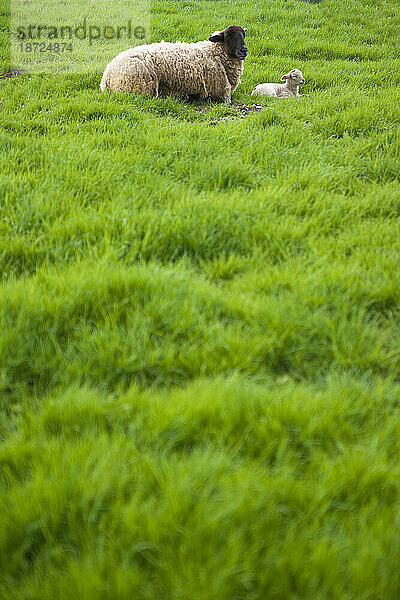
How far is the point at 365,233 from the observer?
131 inches

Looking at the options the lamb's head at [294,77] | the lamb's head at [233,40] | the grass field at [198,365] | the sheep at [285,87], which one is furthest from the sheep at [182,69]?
the grass field at [198,365]

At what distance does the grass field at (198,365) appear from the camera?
1365mm

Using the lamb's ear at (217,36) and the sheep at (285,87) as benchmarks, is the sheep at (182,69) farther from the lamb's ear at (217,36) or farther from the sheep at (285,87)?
the sheep at (285,87)

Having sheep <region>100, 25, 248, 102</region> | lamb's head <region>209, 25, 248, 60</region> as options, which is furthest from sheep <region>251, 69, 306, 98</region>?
lamb's head <region>209, 25, 248, 60</region>

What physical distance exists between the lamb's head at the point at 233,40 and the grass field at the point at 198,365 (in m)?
2.96

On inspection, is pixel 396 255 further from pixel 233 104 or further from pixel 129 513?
pixel 233 104

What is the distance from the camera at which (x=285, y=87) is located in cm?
779

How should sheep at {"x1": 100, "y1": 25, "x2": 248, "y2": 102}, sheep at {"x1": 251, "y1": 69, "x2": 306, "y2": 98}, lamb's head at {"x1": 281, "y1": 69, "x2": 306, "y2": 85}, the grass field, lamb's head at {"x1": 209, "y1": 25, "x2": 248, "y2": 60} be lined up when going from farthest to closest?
lamb's head at {"x1": 281, "y1": 69, "x2": 306, "y2": 85}, sheep at {"x1": 251, "y1": 69, "x2": 306, "y2": 98}, lamb's head at {"x1": 209, "y1": 25, "x2": 248, "y2": 60}, sheep at {"x1": 100, "y1": 25, "x2": 248, "y2": 102}, the grass field

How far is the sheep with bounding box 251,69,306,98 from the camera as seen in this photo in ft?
25.0

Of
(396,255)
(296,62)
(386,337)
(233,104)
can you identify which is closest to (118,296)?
(386,337)

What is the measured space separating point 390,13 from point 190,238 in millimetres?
14230

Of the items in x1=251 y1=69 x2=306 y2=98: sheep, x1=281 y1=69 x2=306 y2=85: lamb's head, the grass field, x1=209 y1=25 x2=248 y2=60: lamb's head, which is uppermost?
x1=209 y1=25 x2=248 y2=60: lamb's head

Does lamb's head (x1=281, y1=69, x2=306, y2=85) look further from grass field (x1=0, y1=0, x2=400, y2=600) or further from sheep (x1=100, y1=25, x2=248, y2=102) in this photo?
grass field (x1=0, y1=0, x2=400, y2=600)

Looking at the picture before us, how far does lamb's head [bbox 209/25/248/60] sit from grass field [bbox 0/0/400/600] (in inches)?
116
